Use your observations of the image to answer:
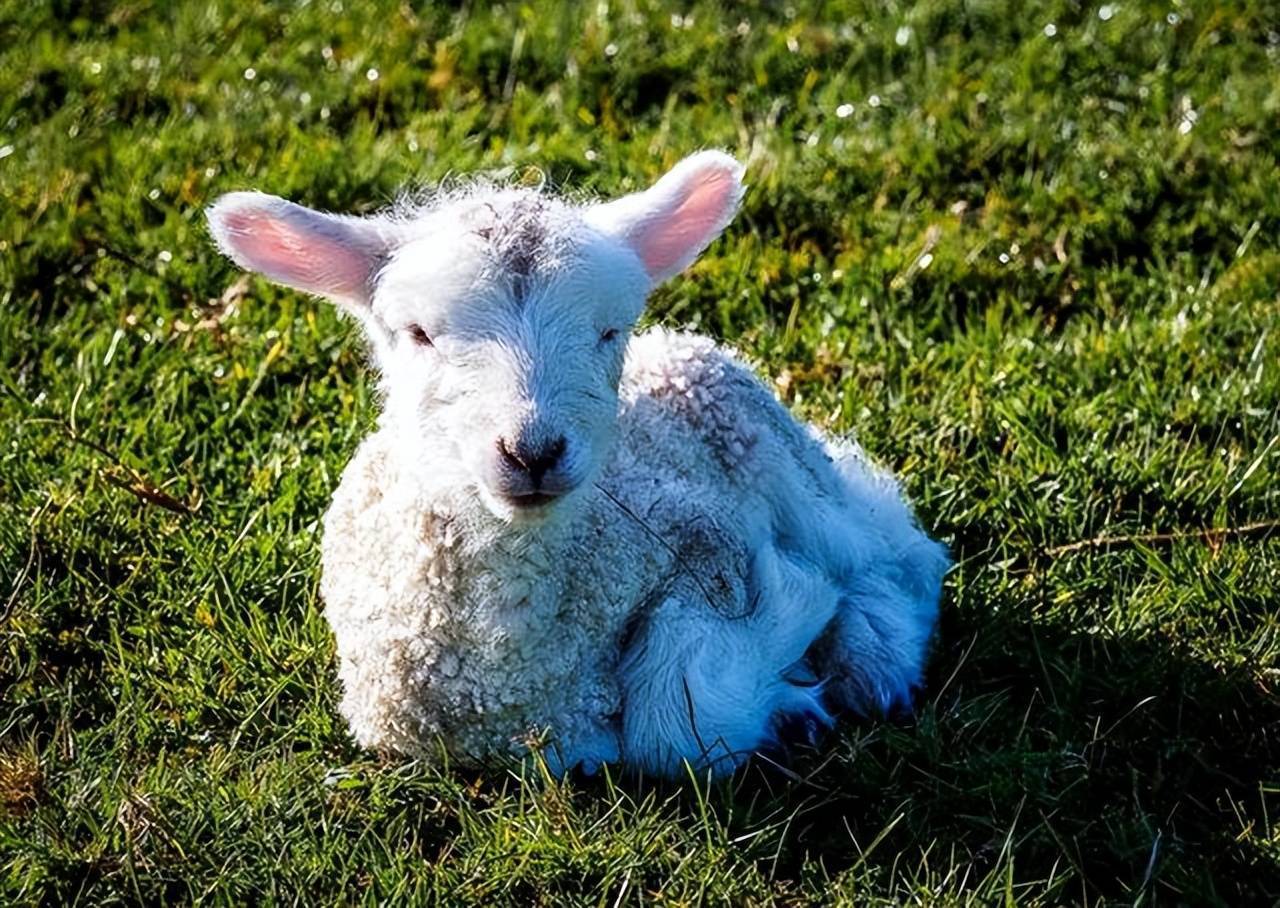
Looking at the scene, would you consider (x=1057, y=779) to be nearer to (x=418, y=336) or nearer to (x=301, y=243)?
(x=418, y=336)

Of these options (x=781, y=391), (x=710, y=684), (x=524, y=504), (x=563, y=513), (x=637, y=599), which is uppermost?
(x=524, y=504)

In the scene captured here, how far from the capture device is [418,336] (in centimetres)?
403

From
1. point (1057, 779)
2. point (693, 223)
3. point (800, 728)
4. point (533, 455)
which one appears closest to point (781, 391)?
point (693, 223)

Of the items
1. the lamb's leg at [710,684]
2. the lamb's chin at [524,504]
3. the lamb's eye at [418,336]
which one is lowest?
the lamb's leg at [710,684]

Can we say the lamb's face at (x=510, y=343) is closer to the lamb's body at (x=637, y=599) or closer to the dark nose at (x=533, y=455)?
the dark nose at (x=533, y=455)

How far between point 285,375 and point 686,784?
2.36 meters

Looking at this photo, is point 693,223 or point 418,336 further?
point 693,223

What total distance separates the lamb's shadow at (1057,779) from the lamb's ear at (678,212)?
4.20ft

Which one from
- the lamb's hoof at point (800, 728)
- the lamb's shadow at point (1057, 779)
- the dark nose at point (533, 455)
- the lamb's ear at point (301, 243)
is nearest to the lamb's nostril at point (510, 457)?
the dark nose at point (533, 455)

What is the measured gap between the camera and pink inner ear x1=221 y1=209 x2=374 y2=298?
4.14 meters

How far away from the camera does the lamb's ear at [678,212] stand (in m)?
4.38

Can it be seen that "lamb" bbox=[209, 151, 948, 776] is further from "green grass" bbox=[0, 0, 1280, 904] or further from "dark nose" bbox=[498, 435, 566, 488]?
"green grass" bbox=[0, 0, 1280, 904]

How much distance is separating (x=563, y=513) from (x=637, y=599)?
39cm

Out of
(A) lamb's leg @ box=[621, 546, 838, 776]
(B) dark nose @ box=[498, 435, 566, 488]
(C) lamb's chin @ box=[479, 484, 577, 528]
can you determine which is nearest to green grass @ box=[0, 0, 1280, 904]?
(A) lamb's leg @ box=[621, 546, 838, 776]
